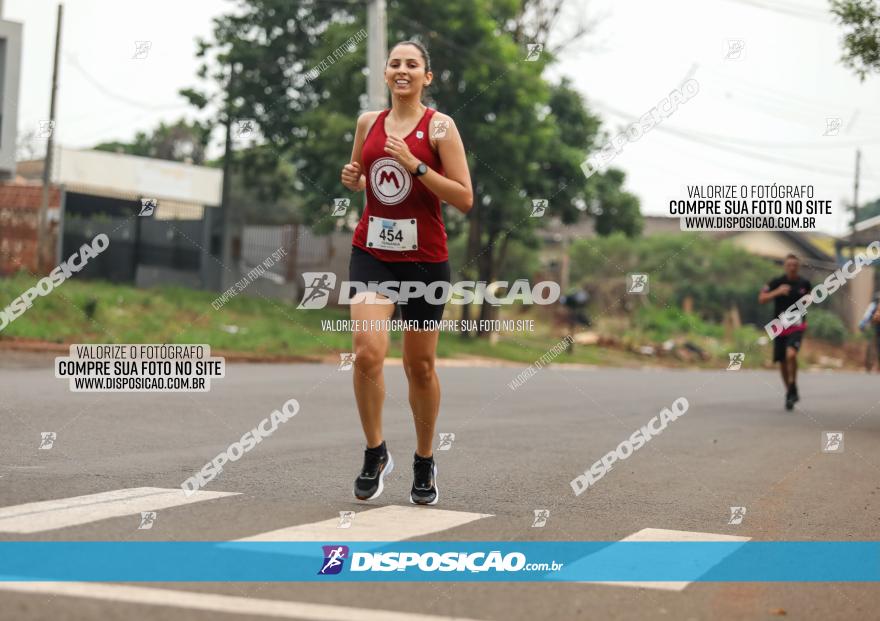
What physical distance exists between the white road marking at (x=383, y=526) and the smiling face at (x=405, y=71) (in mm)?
2025

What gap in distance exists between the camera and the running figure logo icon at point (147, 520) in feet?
16.5

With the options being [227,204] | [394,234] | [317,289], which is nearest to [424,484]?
[394,234]

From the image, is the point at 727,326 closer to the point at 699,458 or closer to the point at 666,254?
the point at 666,254

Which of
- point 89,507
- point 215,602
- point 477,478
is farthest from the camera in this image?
point 477,478

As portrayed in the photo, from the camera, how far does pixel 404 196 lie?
589 centimetres

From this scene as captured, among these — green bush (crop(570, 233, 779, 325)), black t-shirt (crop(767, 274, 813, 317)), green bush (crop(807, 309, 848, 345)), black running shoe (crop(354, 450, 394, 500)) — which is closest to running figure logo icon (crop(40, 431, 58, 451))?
black running shoe (crop(354, 450, 394, 500))

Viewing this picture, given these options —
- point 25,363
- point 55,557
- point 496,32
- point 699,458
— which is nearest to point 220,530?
point 55,557

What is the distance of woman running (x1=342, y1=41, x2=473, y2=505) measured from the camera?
232 inches

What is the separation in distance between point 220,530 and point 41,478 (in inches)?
73.4

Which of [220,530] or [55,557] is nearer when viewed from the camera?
[55,557]

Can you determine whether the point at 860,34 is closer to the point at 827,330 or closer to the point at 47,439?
the point at 47,439

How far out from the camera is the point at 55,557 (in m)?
4.31

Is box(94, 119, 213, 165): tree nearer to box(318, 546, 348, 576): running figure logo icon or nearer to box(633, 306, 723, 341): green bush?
box(633, 306, 723, 341): green bush

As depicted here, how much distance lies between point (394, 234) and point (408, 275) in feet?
0.69
